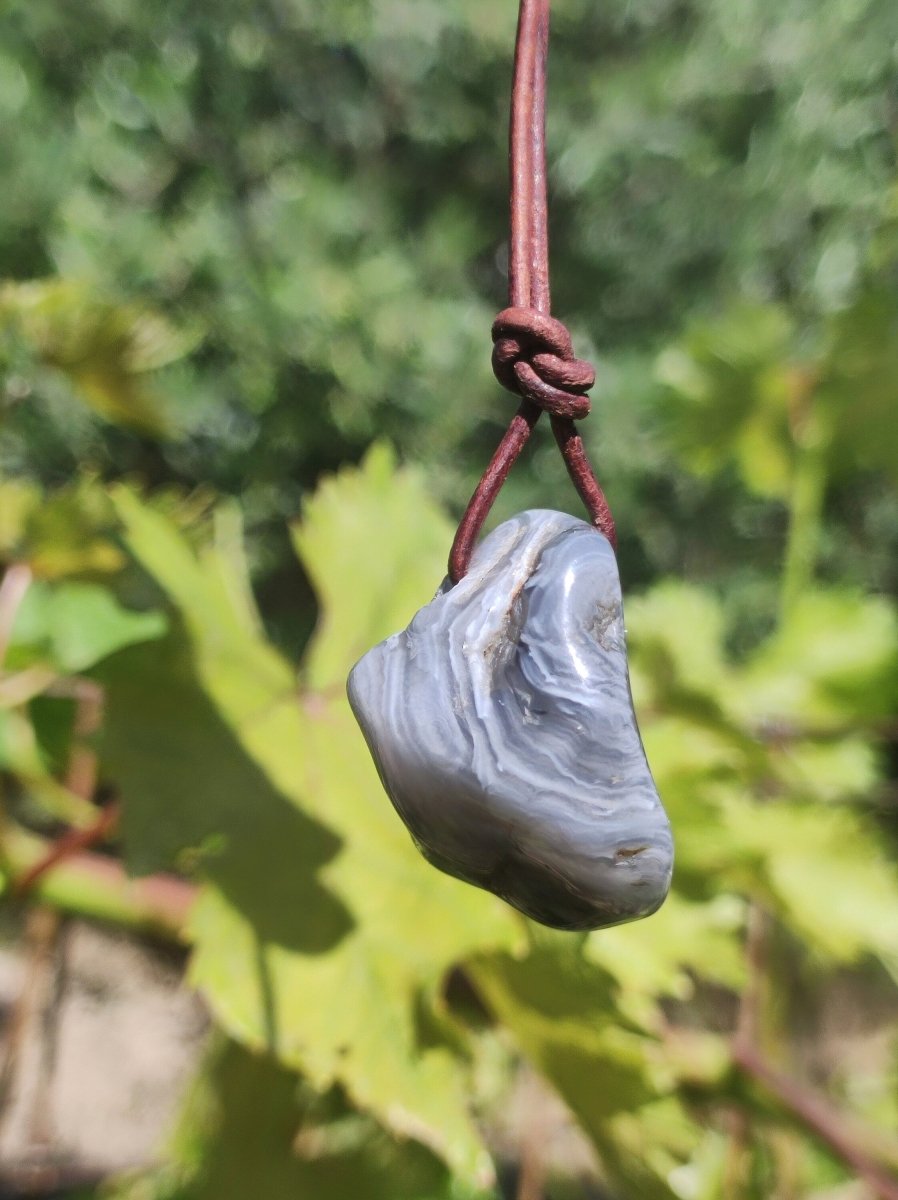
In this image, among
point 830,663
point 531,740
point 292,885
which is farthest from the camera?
point 830,663

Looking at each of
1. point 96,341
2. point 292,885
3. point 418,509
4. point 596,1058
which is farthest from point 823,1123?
point 96,341

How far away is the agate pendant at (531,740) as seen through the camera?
0.60 feet

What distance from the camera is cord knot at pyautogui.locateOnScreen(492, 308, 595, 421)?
0.20m

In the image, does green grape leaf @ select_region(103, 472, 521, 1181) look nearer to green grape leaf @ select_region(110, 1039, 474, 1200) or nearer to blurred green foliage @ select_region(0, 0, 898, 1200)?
blurred green foliage @ select_region(0, 0, 898, 1200)

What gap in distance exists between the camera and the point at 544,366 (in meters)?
0.21

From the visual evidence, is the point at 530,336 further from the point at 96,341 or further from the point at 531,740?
the point at 96,341

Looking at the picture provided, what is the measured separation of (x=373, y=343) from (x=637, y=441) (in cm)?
31

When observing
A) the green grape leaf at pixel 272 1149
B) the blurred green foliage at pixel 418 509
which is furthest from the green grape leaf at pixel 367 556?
the green grape leaf at pixel 272 1149

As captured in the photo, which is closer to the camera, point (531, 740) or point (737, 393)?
point (531, 740)

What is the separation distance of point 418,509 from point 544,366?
378 mm

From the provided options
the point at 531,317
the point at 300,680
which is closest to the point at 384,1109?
the point at 300,680

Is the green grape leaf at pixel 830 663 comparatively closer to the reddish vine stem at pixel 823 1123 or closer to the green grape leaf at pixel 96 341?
the reddish vine stem at pixel 823 1123

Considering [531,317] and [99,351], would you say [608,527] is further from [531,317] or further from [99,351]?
[99,351]

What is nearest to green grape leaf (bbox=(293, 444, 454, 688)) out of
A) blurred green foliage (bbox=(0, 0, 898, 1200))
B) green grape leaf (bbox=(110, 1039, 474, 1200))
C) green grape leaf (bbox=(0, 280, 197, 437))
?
blurred green foliage (bbox=(0, 0, 898, 1200))
